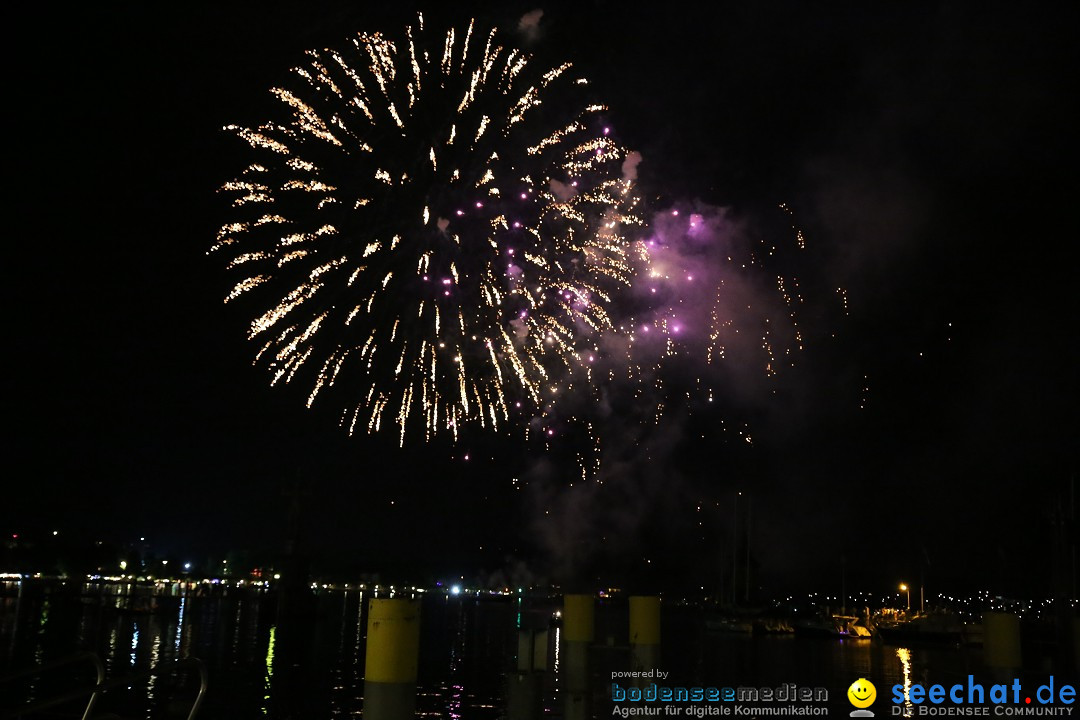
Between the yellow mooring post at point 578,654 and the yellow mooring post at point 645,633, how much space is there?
1.23 metres

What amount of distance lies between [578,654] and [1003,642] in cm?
659

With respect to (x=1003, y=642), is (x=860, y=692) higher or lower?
lower

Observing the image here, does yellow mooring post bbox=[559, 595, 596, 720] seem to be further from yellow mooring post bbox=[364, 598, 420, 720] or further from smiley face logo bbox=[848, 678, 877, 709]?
yellow mooring post bbox=[364, 598, 420, 720]

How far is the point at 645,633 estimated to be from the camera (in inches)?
569

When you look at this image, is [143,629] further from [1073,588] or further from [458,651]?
[1073,588]

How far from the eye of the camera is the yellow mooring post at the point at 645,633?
1448cm

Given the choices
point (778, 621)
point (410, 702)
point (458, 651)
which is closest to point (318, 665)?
point (458, 651)

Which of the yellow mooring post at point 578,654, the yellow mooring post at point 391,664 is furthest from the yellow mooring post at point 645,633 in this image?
the yellow mooring post at point 391,664

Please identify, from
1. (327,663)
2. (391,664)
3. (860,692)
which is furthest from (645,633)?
(327,663)

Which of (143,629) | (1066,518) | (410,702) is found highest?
(1066,518)

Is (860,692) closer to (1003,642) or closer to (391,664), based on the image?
(1003,642)

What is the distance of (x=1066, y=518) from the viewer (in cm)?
7250

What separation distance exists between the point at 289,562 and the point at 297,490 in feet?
31.3

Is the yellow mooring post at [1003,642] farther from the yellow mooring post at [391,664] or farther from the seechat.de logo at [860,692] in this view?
the yellow mooring post at [391,664]
